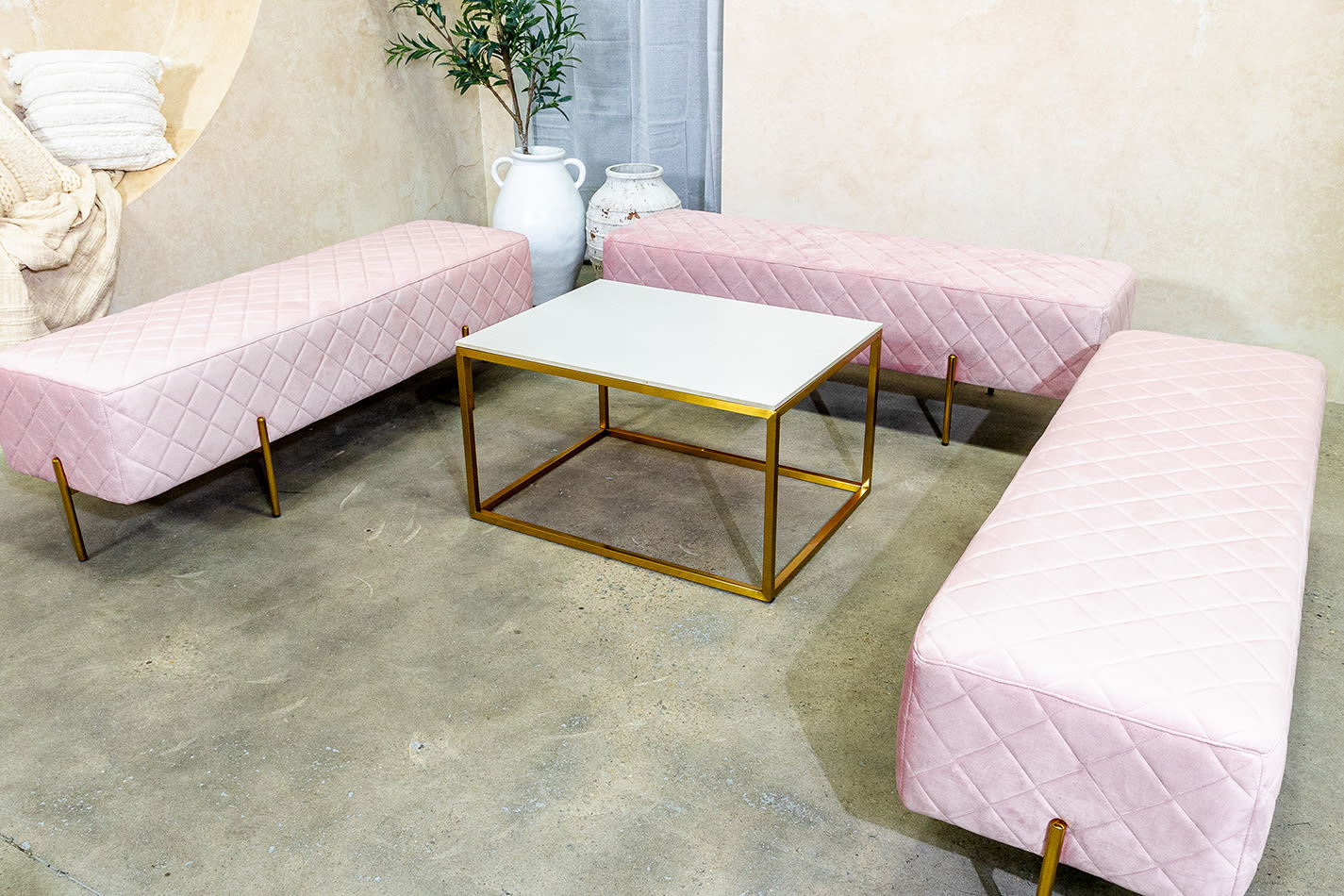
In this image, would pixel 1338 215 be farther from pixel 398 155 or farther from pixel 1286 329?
pixel 398 155

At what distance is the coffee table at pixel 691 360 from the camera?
6.89 feet

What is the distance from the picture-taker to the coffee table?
2.10 meters

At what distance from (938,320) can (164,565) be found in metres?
1.87

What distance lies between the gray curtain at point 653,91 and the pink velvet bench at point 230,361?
3.85ft

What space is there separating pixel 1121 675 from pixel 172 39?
11.6 feet

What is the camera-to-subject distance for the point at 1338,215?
2895mm

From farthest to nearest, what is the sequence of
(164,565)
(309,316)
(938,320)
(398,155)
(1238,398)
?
1. (398,155)
2. (938,320)
3. (309,316)
4. (164,565)
5. (1238,398)

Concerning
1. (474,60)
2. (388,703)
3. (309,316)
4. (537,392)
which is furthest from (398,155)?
(388,703)

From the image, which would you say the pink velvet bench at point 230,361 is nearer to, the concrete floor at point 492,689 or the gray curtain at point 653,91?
the concrete floor at point 492,689

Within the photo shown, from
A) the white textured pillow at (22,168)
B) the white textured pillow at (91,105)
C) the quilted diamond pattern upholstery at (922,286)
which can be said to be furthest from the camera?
the white textured pillow at (91,105)

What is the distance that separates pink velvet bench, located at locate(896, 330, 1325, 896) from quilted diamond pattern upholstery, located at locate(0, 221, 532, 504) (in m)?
1.58

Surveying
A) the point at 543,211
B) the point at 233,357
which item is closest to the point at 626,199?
the point at 543,211

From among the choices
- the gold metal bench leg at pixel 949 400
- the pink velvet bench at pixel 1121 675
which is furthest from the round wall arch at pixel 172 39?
the pink velvet bench at pixel 1121 675

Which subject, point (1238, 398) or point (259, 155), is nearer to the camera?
point (1238, 398)
